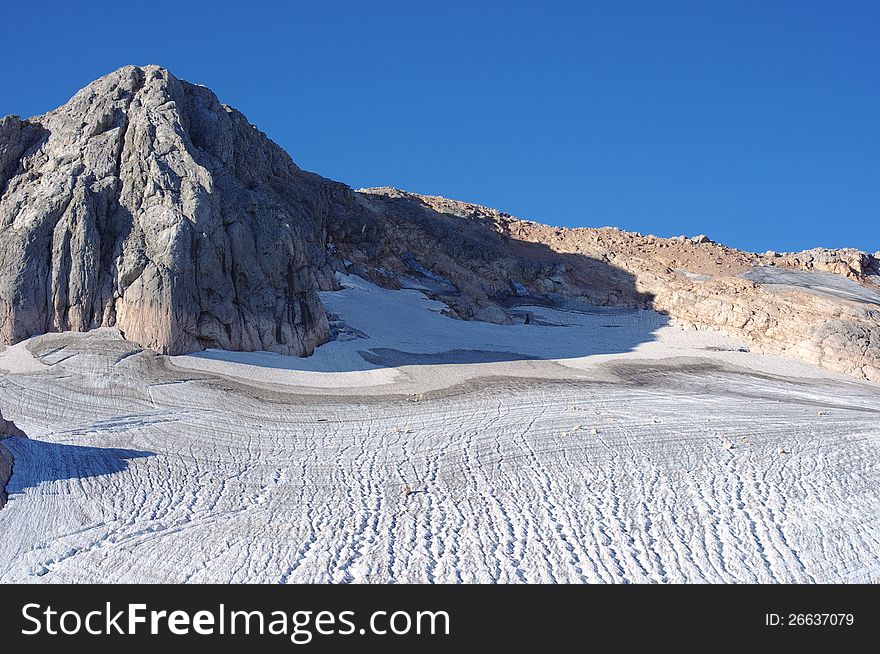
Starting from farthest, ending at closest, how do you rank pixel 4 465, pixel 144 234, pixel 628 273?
pixel 628 273
pixel 144 234
pixel 4 465

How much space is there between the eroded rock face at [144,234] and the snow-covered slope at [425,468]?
4.02ft

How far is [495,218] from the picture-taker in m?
55.9

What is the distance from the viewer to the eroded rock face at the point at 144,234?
25.2 m

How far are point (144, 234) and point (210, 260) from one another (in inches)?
87.8

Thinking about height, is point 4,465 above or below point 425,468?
above

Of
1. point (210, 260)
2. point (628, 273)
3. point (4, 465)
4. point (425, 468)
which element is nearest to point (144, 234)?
point (210, 260)

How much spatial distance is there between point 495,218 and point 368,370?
31.6 m

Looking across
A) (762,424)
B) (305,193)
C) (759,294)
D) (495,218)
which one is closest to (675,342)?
(759,294)

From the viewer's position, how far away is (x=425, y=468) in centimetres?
1730

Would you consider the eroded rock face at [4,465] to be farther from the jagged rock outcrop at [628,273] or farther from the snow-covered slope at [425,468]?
the jagged rock outcrop at [628,273]

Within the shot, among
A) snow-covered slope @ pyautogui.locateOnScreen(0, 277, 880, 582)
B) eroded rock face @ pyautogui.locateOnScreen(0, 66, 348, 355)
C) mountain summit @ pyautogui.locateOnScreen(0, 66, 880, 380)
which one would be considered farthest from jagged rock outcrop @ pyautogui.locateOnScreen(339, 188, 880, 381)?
eroded rock face @ pyautogui.locateOnScreen(0, 66, 348, 355)

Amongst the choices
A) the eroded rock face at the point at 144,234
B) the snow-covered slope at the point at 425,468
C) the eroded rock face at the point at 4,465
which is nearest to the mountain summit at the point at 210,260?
the eroded rock face at the point at 144,234

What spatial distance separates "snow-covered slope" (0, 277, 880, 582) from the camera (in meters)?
12.6

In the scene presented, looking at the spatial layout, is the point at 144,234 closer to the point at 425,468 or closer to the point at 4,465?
the point at 4,465
